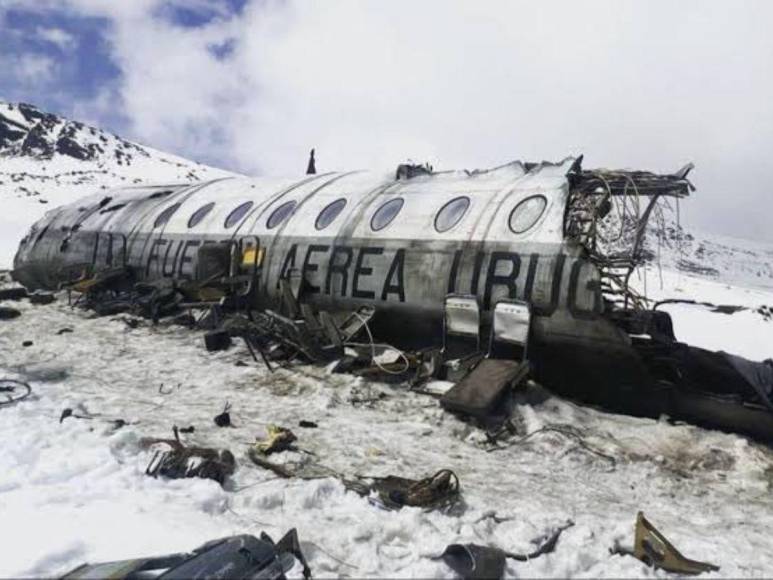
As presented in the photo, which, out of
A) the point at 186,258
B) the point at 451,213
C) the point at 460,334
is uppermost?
the point at 451,213

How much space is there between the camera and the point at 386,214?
16.2 m

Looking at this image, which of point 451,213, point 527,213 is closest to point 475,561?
point 527,213

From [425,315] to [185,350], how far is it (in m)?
6.48

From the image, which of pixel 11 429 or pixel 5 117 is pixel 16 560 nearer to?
pixel 11 429

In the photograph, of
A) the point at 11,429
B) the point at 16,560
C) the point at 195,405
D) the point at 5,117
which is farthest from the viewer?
the point at 5,117

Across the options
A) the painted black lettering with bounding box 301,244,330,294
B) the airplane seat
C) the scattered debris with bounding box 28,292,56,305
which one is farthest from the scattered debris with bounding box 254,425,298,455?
the scattered debris with bounding box 28,292,56,305

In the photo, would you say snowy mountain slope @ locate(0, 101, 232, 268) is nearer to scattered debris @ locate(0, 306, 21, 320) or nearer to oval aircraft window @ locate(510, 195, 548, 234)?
scattered debris @ locate(0, 306, 21, 320)

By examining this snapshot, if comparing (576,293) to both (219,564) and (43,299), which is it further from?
(43,299)

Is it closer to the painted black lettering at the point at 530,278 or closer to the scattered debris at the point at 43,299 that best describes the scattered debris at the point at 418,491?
the painted black lettering at the point at 530,278

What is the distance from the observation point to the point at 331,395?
1230 cm

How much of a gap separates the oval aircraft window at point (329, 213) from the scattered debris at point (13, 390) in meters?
8.29

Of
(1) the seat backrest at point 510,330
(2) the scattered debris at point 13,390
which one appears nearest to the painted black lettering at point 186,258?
(2) the scattered debris at point 13,390

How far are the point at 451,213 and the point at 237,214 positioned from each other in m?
8.62

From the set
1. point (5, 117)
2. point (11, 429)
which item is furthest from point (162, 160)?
point (11, 429)
